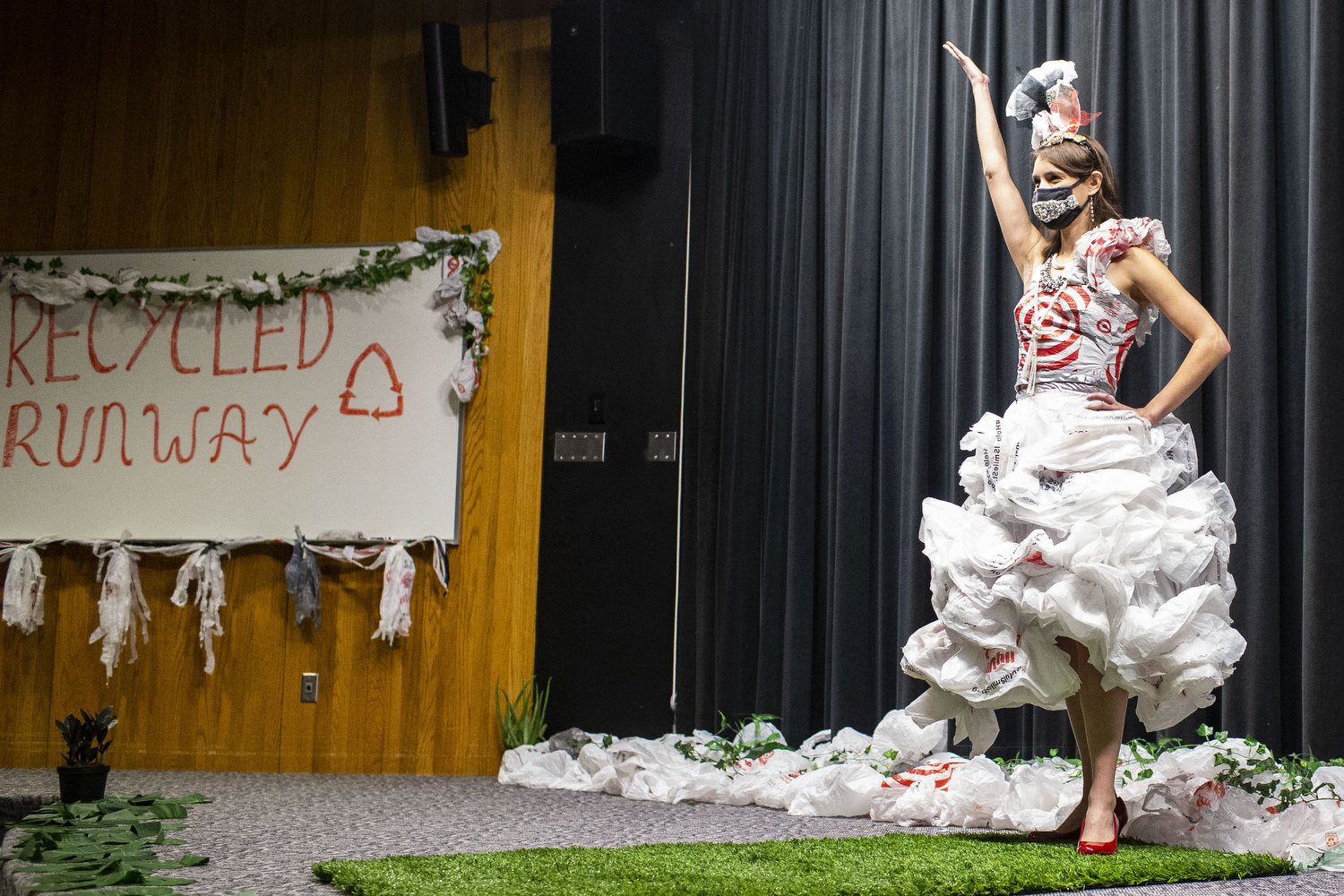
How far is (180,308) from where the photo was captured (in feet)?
13.0

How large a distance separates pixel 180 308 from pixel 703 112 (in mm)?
1912

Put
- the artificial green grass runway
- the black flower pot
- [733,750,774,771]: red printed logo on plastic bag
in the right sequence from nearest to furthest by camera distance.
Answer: the artificial green grass runway
the black flower pot
[733,750,774,771]: red printed logo on plastic bag

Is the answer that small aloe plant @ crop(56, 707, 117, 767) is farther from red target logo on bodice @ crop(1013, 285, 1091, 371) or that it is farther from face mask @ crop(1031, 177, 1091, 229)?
face mask @ crop(1031, 177, 1091, 229)

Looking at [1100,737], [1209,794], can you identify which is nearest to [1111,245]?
[1100,737]

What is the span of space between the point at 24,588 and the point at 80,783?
1594 millimetres

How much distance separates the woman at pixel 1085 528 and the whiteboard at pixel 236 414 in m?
2.10

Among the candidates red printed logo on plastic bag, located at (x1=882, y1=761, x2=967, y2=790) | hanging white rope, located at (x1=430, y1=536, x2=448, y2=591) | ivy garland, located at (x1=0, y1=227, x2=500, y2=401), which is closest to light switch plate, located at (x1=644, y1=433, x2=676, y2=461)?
ivy garland, located at (x1=0, y1=227, x2=500, y2=401)

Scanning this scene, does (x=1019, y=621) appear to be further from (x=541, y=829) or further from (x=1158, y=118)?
(x=1158, y=118)

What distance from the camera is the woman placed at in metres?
1.93

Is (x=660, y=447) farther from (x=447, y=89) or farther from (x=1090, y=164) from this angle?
(x=1090, y=164)

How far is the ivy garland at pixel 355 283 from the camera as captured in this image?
382cm

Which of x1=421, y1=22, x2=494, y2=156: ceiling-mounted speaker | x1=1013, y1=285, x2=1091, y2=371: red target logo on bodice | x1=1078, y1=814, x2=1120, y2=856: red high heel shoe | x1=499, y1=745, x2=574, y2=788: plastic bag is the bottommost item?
x1=499, y1=745, x2=574, y2=788: plastic bag

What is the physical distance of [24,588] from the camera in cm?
381

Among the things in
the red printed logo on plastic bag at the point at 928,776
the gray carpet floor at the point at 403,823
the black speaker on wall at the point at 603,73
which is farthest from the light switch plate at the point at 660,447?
the red printed logo on plastic bag at the point at 928,776
